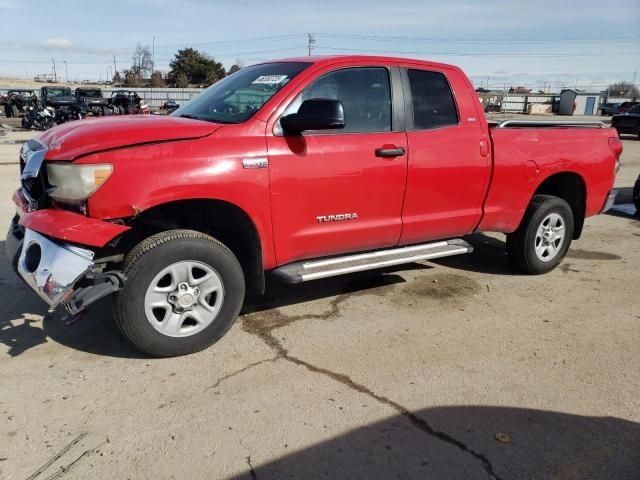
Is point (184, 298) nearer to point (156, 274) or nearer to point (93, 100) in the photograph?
point (156, 274)

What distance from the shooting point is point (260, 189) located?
3.66 m

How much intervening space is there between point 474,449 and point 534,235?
306 cm

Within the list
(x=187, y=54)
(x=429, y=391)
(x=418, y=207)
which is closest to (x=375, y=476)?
(x=429, y=391)

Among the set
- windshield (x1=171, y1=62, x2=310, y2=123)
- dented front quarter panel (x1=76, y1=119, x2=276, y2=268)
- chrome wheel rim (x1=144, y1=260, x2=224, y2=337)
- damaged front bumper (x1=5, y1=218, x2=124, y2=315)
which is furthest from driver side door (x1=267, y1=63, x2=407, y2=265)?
damaged front bumper (x1=5, y1=218, x2=124, y2=315)

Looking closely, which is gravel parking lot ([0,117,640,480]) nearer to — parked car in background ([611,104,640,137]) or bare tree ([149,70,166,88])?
parked car in background ([611,104,640,137])

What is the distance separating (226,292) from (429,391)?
57.6 inches

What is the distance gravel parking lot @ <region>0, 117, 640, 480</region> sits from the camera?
2633mm

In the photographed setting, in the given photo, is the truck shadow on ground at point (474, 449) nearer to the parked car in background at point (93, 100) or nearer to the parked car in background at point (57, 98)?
the parked car in background at point (93, 100)

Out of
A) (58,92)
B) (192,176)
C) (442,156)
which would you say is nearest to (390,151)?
(442,156)

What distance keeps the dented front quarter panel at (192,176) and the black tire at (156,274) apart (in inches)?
10.2

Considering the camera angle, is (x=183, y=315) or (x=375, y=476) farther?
(x=183, y=315)

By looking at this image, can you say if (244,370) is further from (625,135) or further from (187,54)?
(187,54)

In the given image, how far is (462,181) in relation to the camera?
15.2 ft

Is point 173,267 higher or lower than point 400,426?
higher
